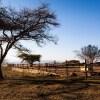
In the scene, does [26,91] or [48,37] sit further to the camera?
[48,37]

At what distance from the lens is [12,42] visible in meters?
31.5

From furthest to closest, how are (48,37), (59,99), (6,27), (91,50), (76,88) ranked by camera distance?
(91,50), (48,37), (6,27), (76,88), (59,99)


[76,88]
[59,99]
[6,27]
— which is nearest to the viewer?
[59,99]

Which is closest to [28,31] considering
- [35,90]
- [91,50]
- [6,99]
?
[35,90]

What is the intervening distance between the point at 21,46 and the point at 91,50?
7473 centimetres

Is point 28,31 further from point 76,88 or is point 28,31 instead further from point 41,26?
point 76,88

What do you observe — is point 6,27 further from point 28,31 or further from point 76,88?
point 76,88

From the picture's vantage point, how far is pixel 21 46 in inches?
1318

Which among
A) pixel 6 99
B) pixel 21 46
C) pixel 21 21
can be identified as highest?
pixel 21 21

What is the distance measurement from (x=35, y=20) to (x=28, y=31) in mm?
1426

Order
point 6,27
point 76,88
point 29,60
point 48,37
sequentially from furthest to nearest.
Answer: point 29,60 < point 48,37 < point 6,27 < point 76,88

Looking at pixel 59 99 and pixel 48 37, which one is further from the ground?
pixel 48 37

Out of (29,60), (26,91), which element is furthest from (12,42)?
(29,60)

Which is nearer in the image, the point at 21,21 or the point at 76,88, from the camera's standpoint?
the point at 76,88
